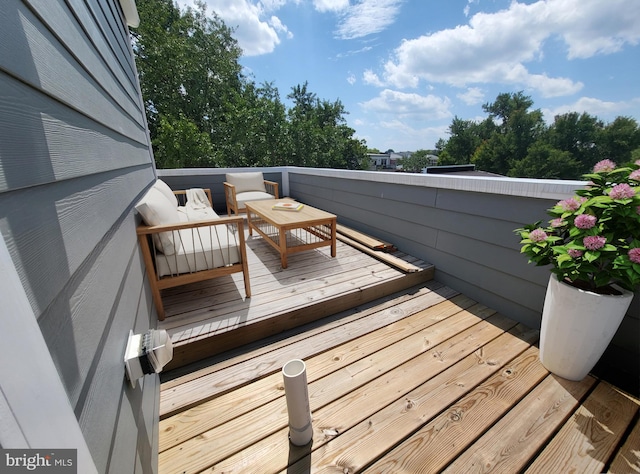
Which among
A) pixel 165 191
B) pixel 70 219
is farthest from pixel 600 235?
pixel 165 191

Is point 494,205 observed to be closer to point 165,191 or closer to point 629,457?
point 629,457

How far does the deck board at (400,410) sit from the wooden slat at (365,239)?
123 centimetres

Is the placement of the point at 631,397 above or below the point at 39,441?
below

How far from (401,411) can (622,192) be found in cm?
150

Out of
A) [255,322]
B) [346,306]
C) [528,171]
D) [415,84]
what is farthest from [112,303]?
[528,171]

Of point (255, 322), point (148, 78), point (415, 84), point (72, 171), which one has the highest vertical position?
point (415, 84)

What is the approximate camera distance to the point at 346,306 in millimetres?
2186

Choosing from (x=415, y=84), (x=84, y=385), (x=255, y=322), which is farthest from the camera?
(x=415, y=84)

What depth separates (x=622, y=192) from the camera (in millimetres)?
1196

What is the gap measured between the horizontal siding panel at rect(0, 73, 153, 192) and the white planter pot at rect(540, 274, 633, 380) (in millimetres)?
2138

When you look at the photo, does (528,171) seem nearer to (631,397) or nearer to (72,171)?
(631,397)

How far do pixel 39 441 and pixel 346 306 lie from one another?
1936 mm

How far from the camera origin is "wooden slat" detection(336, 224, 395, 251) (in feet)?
9.89

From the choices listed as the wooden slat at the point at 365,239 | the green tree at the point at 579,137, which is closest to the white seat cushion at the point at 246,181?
the wooden slat at the point at 365,239
